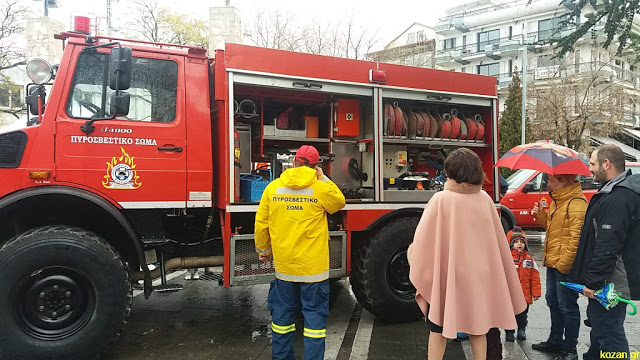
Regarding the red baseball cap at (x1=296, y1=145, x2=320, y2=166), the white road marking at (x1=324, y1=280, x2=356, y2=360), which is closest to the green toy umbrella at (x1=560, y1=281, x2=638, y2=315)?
the white road marking at (x1=324, y1=280, x2=356, y2=360)

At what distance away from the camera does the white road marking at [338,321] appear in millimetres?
4092

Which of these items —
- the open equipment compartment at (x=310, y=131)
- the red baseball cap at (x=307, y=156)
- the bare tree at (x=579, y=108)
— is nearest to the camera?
the red baseball cap at (x=307, y=156)

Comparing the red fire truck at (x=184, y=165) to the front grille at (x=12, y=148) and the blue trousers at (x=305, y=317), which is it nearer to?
the front grille at (x=12, y=148)

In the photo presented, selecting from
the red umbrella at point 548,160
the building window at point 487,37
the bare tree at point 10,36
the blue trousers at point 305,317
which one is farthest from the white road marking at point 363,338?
the building window at point 487,37

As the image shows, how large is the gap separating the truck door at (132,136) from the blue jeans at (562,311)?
348cm

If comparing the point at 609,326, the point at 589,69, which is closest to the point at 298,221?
the point at 609,326

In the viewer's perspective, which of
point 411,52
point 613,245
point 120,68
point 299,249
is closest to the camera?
point 613,245

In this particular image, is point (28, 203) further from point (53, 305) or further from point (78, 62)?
point (78, 62)

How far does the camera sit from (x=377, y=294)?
4.60m

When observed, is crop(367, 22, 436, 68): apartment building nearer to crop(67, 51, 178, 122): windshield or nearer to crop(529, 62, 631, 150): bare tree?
crop(529, 62, 631, 150): bare tree

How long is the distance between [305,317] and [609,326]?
2.23 m

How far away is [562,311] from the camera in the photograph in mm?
3740

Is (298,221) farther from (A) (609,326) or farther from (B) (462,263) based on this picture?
(A) (609,326)

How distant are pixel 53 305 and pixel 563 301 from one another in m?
4.31
